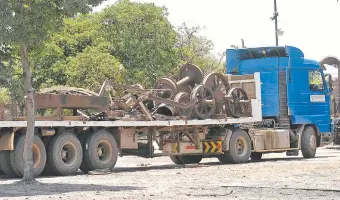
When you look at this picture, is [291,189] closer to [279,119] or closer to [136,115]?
[136,115]

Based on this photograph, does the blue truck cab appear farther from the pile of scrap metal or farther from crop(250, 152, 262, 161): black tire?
the pile of scrap metal

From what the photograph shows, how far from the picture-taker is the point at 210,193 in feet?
47.0

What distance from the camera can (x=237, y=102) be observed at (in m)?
26.5

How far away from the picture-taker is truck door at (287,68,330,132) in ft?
91.5

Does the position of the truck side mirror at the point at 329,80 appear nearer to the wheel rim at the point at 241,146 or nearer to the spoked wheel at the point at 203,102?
the wheel rim at the point at 241,146

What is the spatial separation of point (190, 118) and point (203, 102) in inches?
28.5

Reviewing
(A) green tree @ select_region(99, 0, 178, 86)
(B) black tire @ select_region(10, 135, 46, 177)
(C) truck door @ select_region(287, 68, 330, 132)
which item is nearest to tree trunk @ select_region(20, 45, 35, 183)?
(B) black tire @ select_region(10, 135, 46, 177)

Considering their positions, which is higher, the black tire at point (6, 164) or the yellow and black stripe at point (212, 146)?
the yellow and black stripe at point (212, 146)

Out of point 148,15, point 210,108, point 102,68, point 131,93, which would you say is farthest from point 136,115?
point 148,15

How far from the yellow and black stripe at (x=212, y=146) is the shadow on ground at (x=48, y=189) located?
8.98 metres

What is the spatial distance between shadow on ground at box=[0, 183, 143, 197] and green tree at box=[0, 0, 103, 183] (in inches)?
27.9

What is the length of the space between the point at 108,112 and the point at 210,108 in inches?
174

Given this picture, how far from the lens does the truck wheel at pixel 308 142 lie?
1115 inches

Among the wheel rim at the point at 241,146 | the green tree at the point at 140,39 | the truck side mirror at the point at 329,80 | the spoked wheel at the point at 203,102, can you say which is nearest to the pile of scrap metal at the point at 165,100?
the spoked wheel at the point at 203,102
